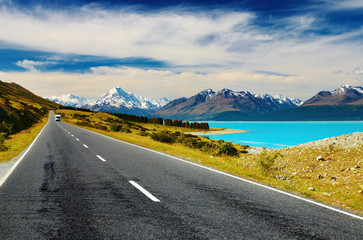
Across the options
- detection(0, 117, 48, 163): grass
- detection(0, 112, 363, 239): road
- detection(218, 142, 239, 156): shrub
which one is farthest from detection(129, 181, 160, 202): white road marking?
detection(218, 142, 239, 156): shrub

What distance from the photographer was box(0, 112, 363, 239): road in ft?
14.1

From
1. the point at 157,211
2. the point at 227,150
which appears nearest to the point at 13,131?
the point at 227,150

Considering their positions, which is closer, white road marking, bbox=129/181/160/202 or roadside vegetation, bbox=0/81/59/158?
white road marking, bbox=129/181/160/202

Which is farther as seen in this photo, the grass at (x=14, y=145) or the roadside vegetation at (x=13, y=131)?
the roadside vegetation at (x=13, y=131)

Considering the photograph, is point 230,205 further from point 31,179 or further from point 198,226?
point 31,179

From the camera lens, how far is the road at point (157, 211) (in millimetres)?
4297

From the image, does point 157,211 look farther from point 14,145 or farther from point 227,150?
point 14,145

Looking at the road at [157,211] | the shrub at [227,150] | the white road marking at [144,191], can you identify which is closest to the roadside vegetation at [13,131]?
the road at [157,211]

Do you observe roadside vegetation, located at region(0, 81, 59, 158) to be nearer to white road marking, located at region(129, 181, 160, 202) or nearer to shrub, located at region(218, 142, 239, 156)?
white road marking, located at region(129, 181, 160, 202)

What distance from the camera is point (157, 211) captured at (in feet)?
17.2

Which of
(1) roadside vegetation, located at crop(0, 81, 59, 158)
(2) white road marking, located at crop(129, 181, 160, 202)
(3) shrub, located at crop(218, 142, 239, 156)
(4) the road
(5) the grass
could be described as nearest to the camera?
(4) the road

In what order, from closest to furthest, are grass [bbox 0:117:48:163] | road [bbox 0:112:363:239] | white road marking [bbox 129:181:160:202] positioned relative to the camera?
road [bbox 0:112:363:239]
white road marking [bbox 129:181:160:202]
grass [bbox 0:117:48:163]

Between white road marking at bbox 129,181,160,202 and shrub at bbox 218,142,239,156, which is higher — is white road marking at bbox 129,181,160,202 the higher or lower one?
the higher one

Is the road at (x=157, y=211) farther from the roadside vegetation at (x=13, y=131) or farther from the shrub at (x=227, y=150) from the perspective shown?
the shrub at (x=227, y=150)
